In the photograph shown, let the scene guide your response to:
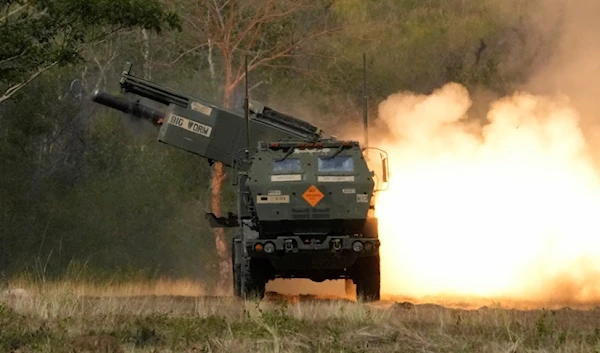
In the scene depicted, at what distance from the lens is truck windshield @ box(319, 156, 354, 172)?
66.8ft

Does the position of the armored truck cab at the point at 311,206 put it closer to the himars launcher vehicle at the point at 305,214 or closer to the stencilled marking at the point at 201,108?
the himars launcher vehicle at the point at 305,214

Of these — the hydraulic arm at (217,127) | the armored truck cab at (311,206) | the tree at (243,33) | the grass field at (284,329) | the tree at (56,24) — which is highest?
the tree at (243,33)

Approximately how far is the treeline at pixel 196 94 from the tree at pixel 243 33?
47mm

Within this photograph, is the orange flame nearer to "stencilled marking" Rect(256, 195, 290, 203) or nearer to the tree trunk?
"stencilled marking" Rect(256, 195, 290, 203)

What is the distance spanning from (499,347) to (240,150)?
10.1m

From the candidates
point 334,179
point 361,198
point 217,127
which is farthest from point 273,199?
point 217,127

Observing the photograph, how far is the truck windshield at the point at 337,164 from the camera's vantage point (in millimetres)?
20356

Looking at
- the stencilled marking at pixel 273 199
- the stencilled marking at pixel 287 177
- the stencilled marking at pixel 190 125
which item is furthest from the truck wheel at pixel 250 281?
the stencilled marking at pixel 190 125

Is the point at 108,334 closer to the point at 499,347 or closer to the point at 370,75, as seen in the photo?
the point at 499,347

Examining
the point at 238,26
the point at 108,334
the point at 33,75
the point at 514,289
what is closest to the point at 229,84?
the point at 238,26

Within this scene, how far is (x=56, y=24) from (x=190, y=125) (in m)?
6.01

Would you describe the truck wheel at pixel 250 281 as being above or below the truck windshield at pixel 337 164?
below

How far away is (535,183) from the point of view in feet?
82.0

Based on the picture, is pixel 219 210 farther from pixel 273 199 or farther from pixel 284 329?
pixel 284 329
